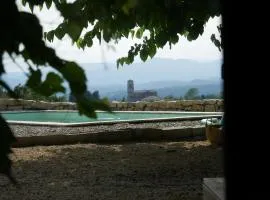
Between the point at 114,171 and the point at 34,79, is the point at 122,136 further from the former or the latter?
the point at 34,79

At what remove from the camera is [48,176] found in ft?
18.5

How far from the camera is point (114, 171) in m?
5.81

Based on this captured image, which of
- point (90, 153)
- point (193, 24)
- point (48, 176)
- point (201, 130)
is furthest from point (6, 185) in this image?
point (201, 130)

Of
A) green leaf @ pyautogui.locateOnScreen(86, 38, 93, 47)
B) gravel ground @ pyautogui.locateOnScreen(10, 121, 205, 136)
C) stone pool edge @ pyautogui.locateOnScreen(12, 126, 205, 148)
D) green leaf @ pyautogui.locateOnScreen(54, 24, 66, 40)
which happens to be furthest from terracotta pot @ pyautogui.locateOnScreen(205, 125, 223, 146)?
green leaf @ pyautogui.locateOnScreen(54, 24, 66, 40)

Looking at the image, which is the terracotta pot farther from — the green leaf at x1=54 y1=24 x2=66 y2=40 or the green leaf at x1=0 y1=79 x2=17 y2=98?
the green leaf at x1=0 y1=79 x2=17 y2=98

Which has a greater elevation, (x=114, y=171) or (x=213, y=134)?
(x=213, y=134)

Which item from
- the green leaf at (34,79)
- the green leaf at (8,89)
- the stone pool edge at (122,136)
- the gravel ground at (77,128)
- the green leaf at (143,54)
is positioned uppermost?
the green leaf at (143,54)

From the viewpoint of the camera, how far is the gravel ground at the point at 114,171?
4.88 meters

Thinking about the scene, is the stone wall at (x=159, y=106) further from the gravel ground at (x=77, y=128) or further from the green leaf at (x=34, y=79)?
the green leaf at (x=34, y=79)

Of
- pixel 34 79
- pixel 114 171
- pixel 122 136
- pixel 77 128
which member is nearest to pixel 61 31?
pixel 34 79

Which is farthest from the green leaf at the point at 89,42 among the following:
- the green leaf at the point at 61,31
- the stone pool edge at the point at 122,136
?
the stone pool edge at the point at 122,136

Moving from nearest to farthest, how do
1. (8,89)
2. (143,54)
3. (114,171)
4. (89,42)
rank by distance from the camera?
(8,89)
(89,42)
(143,54)
(114,171)

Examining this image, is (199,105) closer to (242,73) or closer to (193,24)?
(193,24)

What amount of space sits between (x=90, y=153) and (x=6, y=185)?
1901 mm
